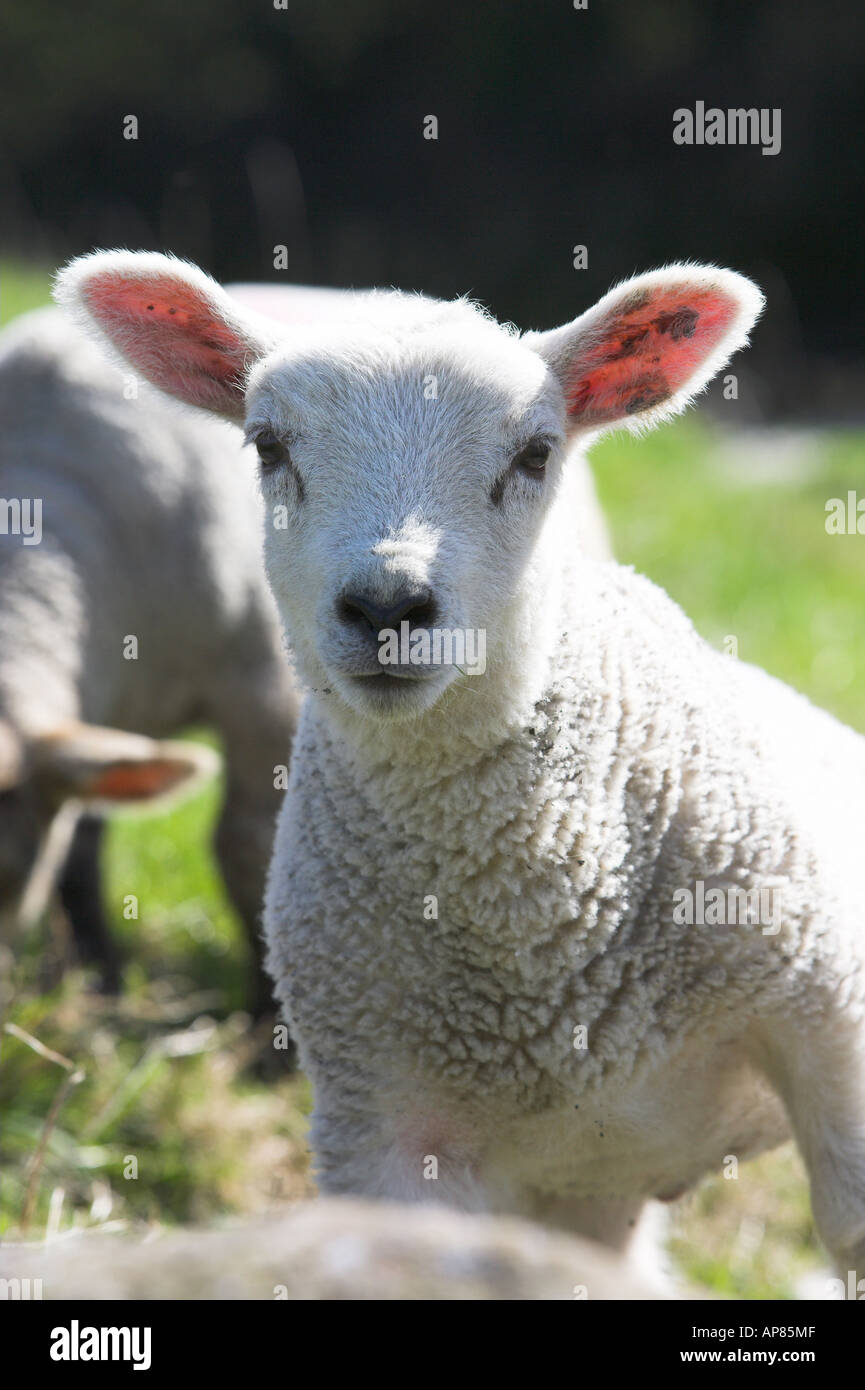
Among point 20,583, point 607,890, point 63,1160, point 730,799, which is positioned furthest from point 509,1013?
point 20,583

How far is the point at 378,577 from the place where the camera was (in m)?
2.66

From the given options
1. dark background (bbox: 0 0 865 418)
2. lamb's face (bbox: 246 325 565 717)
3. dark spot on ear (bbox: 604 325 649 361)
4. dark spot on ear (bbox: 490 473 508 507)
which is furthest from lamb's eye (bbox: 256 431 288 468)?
dark background (bbox: 0 0 865 418)

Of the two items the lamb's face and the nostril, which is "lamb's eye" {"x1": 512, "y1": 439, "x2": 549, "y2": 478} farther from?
the nostril

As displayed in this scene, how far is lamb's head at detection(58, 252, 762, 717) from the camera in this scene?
9.03 feet

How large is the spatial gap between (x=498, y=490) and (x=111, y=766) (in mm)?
2087

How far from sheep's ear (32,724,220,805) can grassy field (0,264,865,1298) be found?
57 cm

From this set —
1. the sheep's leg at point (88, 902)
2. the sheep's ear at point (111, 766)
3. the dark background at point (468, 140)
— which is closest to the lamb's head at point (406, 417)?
the sheep's ear at point (111, 766)

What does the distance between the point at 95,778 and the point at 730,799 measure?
221 centimetres

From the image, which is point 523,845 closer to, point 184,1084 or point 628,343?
point 628,343

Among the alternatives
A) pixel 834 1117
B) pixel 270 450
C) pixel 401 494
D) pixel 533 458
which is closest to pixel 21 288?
pixel 270 450

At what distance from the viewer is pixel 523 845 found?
3.03 m

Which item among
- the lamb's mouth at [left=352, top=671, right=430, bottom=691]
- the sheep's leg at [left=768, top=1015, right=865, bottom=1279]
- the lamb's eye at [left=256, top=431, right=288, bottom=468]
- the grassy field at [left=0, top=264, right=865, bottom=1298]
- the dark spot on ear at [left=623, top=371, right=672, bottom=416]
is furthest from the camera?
the grassy field at [left=0, top=264, right=865, bottom=1298]

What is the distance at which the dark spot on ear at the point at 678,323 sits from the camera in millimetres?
3188

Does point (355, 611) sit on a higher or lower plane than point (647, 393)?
lower
